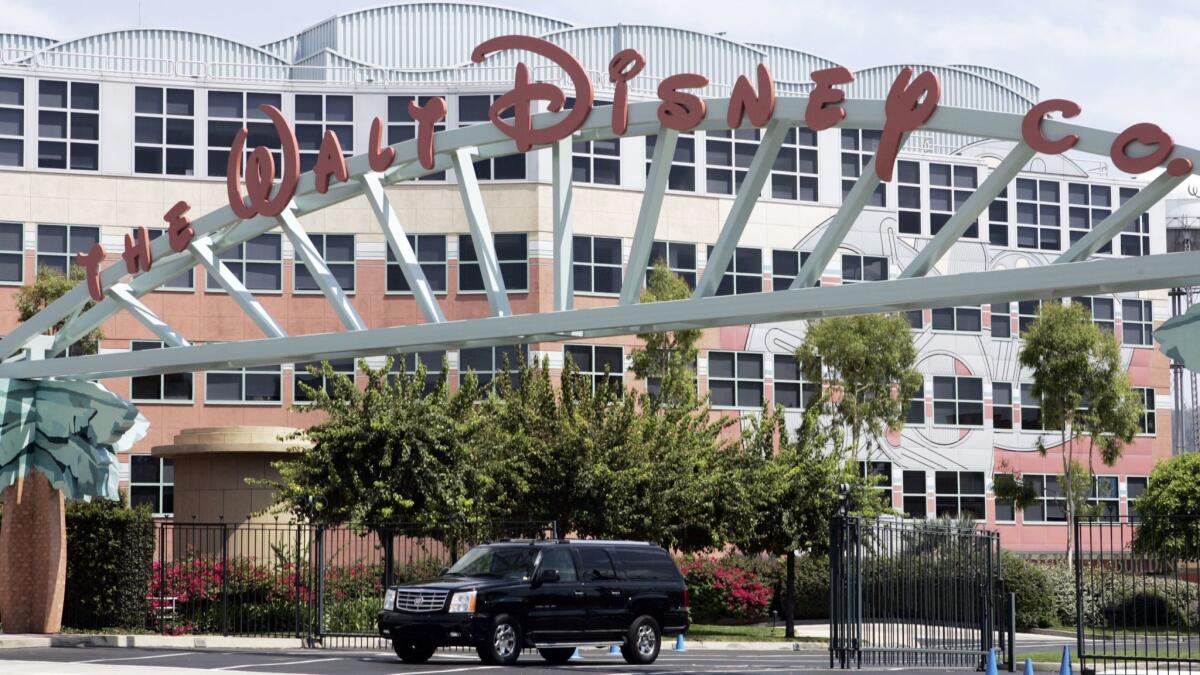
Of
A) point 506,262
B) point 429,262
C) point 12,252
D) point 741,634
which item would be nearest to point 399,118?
point 429,262

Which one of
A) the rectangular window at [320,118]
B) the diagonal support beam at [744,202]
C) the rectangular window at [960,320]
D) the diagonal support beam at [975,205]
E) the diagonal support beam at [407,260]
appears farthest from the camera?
the rectangular window at [960,320]

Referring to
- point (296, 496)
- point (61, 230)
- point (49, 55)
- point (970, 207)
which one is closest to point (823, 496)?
point (296, 496)

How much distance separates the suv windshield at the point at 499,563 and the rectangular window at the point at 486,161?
93.1ft

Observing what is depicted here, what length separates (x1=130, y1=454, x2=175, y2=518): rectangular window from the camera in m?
51.3

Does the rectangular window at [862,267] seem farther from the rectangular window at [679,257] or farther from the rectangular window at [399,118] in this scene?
the rectangular window at [399,118]

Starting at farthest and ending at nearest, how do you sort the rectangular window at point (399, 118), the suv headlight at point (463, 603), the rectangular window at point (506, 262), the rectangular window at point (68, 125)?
the rectangular window at point (399, 118)
the rectangular window at point (506, 262)
the rectangular window at point (68, 125)
the suv headlight at point (463, 603)

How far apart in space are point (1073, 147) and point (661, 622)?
34.5 feet

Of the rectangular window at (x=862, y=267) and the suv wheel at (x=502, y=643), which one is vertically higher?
the rectangular window at (x=862, y=267)

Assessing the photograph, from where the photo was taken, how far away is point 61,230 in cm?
5150

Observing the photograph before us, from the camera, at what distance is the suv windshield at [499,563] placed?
24.8 m

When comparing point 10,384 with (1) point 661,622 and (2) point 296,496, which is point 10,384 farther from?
(1) point 661,622

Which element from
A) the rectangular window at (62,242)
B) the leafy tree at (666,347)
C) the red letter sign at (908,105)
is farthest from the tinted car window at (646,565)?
the rectangular window at (62,242)

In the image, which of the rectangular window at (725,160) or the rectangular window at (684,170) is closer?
the rectangular window at (684,170)

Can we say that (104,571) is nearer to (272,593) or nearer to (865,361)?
(272,593)
